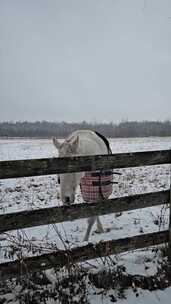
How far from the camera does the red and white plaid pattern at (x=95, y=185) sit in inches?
207

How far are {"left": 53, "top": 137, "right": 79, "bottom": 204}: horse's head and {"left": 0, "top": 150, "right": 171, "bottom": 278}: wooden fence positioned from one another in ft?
3.35

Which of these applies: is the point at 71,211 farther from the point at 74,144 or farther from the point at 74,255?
the point at 74,144

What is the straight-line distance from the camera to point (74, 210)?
3.31 meters

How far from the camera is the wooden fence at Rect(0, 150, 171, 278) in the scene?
3.03 meters

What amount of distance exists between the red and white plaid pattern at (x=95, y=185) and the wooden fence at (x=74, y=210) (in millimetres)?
1535

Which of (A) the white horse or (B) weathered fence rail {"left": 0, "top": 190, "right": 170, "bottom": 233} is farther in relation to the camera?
(A) the white horse

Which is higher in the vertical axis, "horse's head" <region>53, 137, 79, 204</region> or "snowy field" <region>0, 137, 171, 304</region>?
"horse's head" <region>53, 137, 79, 204</region>

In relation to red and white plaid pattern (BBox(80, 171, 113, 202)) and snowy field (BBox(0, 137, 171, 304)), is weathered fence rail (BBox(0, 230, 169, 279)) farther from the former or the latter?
red and white plaid pattern (BBox(80, 171, 113, 202))

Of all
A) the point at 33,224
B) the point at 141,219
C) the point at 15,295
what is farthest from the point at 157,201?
the point at 141,219

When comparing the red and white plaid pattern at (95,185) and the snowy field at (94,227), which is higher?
the red and white plaid pattern at (95,185)

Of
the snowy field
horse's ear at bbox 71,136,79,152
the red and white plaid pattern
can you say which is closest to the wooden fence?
the snowy field

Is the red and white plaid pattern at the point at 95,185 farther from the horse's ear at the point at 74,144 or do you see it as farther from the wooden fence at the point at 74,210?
the wooden fence at the point at 74,210

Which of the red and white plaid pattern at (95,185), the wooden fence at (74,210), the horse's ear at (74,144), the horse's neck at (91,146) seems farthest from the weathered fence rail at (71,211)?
the horse's neck at (91,146)

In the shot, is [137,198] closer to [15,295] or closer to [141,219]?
[15,295]
